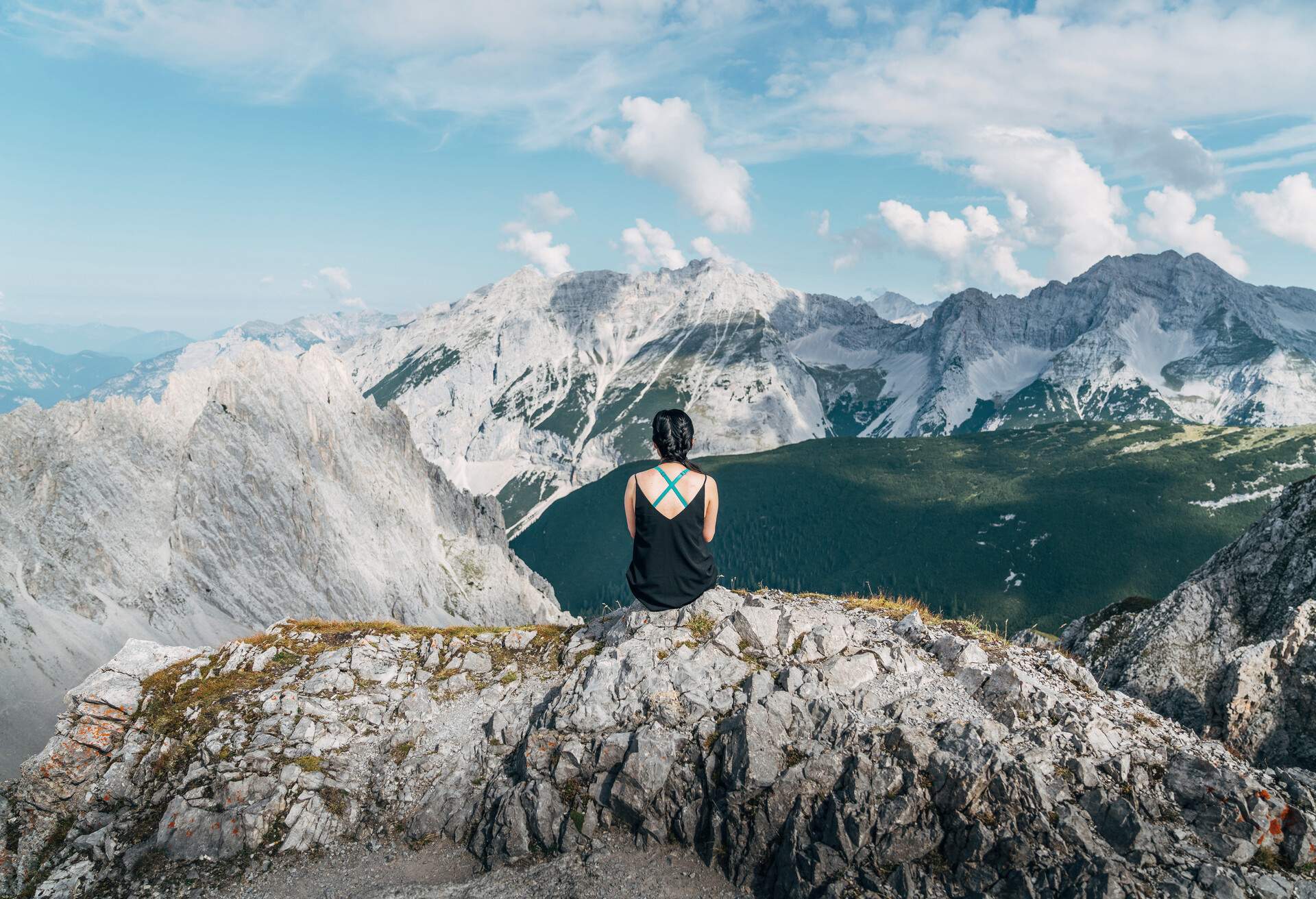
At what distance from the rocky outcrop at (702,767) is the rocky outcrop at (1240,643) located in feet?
11.7

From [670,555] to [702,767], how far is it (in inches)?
178

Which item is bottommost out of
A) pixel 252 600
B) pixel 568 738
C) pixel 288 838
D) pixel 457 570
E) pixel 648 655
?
pixel 457 570

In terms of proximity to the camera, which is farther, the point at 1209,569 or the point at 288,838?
the point at 1209,569

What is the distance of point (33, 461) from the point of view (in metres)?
69.7

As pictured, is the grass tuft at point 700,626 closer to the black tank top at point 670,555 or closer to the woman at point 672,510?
the black tank top at point 670,555

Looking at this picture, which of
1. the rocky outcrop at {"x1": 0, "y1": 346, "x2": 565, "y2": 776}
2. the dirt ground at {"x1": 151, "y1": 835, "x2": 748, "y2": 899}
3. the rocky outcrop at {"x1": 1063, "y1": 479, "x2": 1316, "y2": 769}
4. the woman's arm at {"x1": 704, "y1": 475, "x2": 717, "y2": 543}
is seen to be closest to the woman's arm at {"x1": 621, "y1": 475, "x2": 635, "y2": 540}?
the woman's arm at {"x1": 704, "y1": 475, "x2": 717, "y2": 543}

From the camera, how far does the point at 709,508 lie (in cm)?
1504

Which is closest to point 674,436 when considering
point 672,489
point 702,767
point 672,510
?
point 672,489

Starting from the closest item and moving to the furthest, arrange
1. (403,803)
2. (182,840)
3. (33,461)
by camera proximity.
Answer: (182,840) < (403,803) < (33,461)

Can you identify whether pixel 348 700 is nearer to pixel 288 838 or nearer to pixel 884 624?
pixel 288 838

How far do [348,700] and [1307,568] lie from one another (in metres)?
32.9

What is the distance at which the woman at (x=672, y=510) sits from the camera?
47.8 feet

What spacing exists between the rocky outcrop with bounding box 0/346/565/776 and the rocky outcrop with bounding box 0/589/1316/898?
3693 centimetres

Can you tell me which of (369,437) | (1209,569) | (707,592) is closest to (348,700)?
(707,592)
